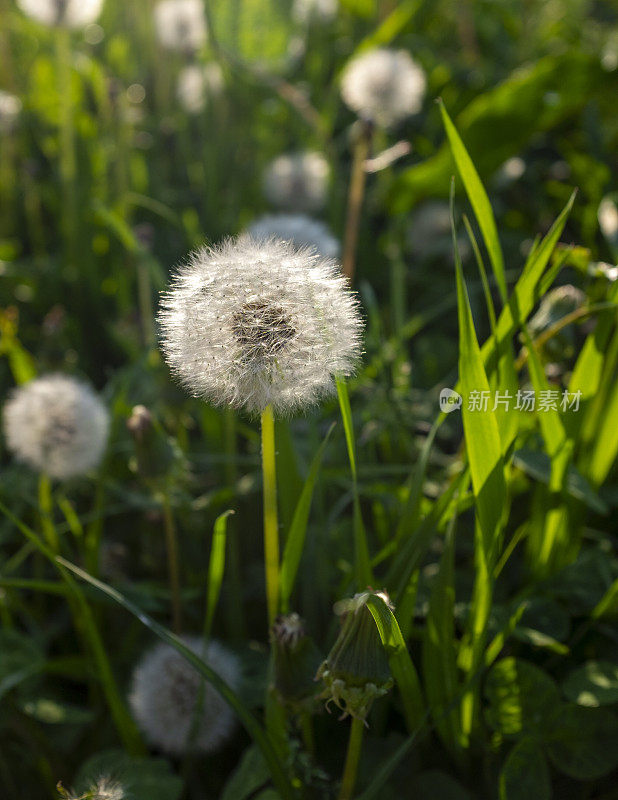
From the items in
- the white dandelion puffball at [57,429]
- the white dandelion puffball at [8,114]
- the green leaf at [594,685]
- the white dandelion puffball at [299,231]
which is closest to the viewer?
the green leaf at [594,685]

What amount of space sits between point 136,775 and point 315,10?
8.01 feet

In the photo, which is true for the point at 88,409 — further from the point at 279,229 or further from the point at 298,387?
the point at 279,229

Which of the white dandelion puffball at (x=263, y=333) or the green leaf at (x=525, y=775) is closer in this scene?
the white dandelion puffball at (x=263, y=333)

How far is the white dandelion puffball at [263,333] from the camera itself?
67 cm

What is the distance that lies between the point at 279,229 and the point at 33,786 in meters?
1.15

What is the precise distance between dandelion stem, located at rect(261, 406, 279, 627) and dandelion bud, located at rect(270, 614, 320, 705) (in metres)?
0.06

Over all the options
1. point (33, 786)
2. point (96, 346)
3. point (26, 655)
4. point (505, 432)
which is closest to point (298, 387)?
point (505, 432)

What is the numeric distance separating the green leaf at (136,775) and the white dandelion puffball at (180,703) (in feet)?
0.16

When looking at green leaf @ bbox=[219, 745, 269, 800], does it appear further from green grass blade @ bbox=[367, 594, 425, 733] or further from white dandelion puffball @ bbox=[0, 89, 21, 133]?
white dandelion puffball @ bbox=[0, 89, 21, 133]

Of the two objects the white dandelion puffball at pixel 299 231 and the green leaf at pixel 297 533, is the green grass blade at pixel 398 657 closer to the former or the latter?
the green leaf at pixel 297 533

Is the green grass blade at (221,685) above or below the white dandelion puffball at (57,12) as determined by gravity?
below

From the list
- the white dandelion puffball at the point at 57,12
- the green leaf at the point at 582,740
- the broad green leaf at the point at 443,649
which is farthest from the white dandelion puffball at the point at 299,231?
the green leaf at the point at 582,740

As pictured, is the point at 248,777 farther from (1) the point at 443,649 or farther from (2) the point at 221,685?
(1) the point at 443,649

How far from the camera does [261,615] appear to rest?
1.22 metres
